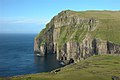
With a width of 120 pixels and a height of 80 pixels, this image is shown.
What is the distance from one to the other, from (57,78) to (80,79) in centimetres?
1157

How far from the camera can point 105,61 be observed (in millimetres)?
197875

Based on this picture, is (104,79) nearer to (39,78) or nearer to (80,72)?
(80,72)

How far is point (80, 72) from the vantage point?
151500 mm

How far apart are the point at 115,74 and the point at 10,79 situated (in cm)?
5809

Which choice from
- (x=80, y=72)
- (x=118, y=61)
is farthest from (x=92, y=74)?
(x=118, y=61)

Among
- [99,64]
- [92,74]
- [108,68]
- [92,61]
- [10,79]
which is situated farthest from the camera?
[92,61]

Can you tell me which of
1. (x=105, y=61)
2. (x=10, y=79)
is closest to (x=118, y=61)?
(x=105, y=61)

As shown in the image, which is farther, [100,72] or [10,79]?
[100,72]

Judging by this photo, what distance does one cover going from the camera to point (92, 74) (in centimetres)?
14750

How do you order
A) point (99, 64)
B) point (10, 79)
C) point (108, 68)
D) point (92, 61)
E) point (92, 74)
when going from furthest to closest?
1. point (92, 61)
2. point (99, 64)
3. point (108, 68)
4. point (92, 74)
5. point (10, 79)

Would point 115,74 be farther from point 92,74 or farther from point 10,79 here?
point 10,79

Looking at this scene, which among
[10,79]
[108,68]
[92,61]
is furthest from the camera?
[92,61]

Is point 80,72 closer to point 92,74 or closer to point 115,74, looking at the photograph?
point 92,74

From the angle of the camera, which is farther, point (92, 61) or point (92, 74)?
point (92, 61)
